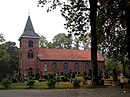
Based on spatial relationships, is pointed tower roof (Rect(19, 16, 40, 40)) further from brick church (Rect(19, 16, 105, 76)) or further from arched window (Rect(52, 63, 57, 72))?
arched window (Rect(52, 63, 57, 72))

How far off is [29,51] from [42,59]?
3829 millimetres

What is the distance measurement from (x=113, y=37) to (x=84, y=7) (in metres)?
7.21

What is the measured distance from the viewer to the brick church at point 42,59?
70.4 m

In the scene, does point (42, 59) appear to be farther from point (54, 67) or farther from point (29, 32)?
point (29, 32)

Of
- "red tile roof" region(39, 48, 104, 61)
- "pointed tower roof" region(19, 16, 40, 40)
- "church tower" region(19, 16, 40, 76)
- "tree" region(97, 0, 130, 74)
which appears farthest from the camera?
"red tile roof" region(39, 48, 104, 61)

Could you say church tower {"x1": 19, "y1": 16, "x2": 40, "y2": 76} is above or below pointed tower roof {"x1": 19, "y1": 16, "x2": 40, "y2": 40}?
below

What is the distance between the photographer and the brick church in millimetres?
70375

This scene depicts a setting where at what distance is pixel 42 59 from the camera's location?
71125mm

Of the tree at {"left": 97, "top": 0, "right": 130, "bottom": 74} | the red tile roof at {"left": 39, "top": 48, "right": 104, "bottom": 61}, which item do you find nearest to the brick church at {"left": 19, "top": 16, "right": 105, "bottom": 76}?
the red tile roof at {"left": 39, "top": 48, "right": 104, "bottom": 61}

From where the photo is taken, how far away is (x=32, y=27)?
72.6 meters

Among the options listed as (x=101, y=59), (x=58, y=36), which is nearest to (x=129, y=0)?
(x=101, y=59)

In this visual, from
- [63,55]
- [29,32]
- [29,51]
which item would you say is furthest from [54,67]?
[29,32]

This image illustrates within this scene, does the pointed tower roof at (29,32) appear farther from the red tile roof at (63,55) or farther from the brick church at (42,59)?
the red tile roof at (63,55)

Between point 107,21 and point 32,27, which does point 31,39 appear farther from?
point 107,21
